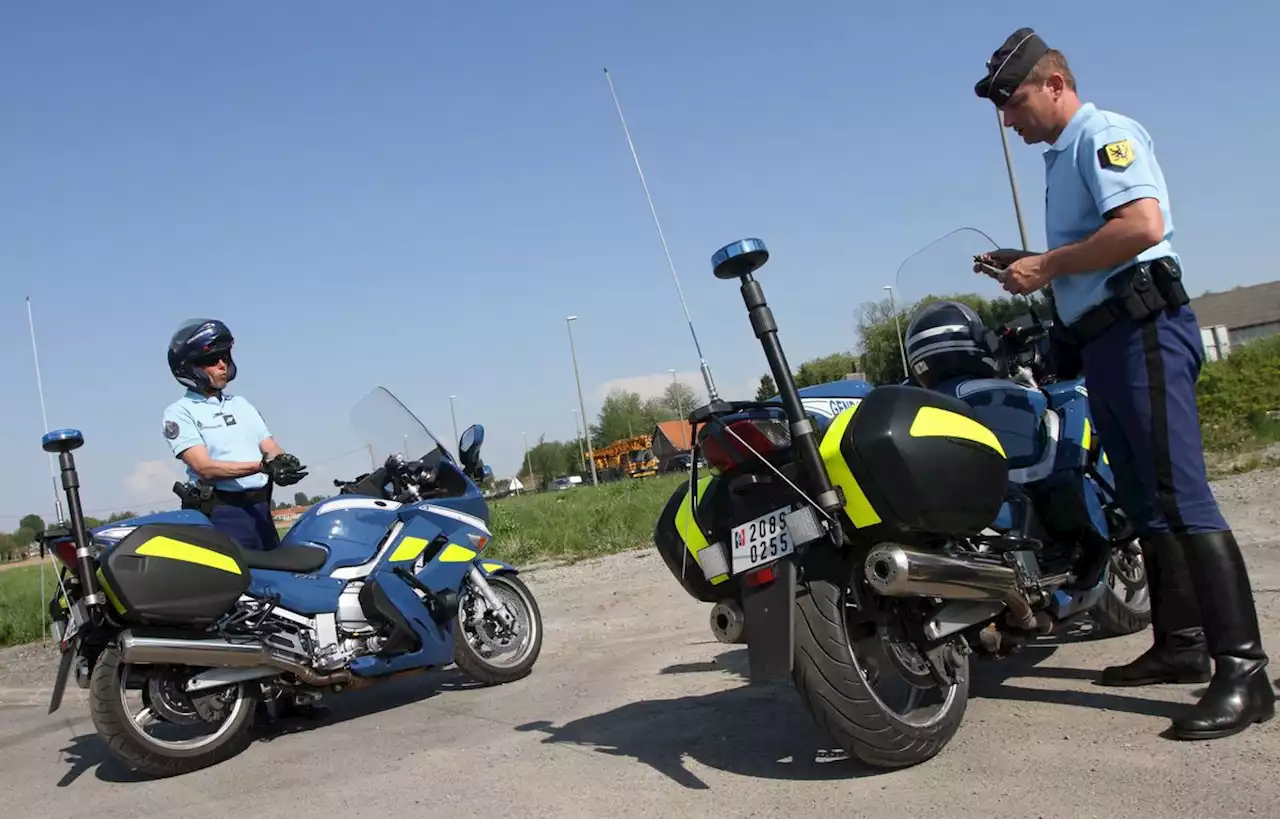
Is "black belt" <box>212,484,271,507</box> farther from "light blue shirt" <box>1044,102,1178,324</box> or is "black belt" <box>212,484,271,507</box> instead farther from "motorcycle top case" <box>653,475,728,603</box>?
"light blue shirt" <box>1044,102,1178,324</box>

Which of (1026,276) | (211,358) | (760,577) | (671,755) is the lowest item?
(671,755)

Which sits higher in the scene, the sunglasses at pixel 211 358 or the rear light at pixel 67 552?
the sunglasses at pixel 211 358

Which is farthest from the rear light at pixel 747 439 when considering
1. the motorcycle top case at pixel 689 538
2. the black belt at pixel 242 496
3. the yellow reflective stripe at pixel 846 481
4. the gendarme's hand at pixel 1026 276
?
the black belt at pixel 242 496

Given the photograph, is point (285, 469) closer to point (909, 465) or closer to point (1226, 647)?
point (909, 465)

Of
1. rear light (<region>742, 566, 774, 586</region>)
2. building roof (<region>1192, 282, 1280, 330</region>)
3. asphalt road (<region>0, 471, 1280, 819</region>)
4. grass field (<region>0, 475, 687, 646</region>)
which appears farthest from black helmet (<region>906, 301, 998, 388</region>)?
building roof (<region>1192, 282, 1280, 330</region>)

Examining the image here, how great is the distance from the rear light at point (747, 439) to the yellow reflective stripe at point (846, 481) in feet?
0.48

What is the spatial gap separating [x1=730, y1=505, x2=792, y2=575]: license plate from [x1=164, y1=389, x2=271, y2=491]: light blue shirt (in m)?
3.16

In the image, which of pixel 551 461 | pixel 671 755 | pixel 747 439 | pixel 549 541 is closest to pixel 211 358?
pixel 671 755

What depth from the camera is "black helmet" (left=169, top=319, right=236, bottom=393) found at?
18.3 feet

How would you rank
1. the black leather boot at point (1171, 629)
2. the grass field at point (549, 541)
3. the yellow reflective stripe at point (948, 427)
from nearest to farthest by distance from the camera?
the yellow reflective stripe at point (948, 427) → the black leather boot at point (1171, 629) → the grass field at point (549, 541)

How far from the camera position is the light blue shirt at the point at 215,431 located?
18.1 ft

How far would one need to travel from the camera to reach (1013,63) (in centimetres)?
Answer: 374

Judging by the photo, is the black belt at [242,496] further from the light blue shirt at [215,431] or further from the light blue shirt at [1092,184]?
the light blue shirt at [1092,184]

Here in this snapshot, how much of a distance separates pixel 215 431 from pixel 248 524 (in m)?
0.52
